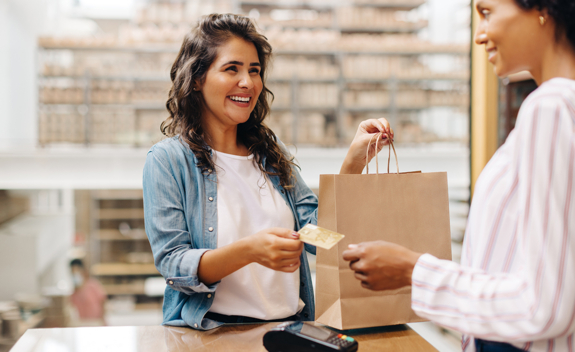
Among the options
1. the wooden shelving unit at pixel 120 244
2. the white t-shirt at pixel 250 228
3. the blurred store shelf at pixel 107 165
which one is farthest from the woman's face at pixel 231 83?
the wooden shelving unit at pixel 120 244

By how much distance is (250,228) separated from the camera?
1192 millimetres

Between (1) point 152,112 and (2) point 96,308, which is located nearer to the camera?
(2) point 96,308

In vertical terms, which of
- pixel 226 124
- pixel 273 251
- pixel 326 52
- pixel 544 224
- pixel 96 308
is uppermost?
pixel 326 52

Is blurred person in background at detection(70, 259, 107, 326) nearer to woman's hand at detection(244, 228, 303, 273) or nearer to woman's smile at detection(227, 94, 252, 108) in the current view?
woman's smile at detection(227, 94, 252, 108)

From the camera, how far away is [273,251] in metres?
0.90

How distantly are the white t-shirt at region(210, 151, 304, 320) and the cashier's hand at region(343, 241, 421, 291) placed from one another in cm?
45

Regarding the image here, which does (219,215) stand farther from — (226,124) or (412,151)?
(412,151)

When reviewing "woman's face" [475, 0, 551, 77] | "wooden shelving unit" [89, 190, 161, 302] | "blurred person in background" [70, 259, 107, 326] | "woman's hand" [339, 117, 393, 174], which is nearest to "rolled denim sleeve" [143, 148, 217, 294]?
"woman's hand" [339, 117, 393, 174]

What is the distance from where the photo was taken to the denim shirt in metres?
1.02

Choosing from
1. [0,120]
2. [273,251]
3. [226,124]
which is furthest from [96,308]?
[273,251]

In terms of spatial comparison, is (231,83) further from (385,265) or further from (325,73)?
(325,73)

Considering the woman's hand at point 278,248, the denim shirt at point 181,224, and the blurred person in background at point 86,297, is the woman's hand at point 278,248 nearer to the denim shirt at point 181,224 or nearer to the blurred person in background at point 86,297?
the denim shirt at point 181,224

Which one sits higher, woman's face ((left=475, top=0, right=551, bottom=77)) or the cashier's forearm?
woman's face ((left=475, top=0, right=551, bottom=77))

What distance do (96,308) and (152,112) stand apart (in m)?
1.79
